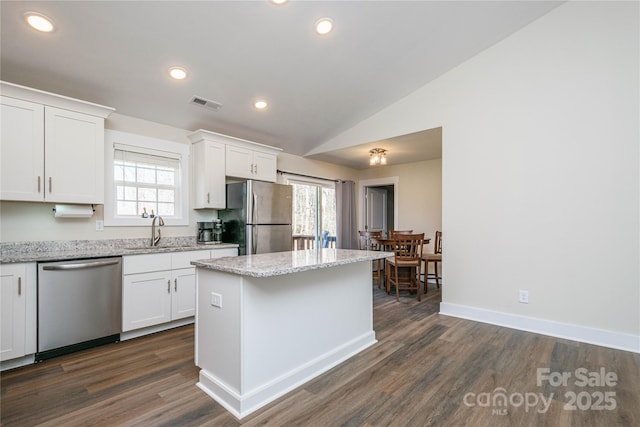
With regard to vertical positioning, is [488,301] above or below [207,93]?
below

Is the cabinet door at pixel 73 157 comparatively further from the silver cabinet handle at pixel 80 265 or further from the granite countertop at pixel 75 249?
the silver cabinet handle at pixel 80 265

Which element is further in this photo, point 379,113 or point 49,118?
point 379,113

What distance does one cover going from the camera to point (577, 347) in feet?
8.80

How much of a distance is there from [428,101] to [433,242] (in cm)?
282

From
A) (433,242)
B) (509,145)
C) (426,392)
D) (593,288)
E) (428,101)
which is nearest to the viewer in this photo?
(426,392)

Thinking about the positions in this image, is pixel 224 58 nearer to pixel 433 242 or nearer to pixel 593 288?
pixel 593 288

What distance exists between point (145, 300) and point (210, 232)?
48.7 inches

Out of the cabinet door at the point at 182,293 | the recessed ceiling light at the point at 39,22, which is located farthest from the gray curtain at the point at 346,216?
the recessed ceiling light at the point at 39,22

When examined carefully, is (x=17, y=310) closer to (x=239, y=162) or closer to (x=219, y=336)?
(x=219, y=336)

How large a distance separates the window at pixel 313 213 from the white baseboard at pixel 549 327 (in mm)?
2747

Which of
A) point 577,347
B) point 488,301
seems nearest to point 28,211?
point 488,301

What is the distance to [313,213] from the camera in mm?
5957

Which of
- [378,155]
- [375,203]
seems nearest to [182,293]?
[378,155]

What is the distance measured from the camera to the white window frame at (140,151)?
325cm
